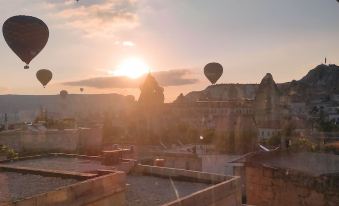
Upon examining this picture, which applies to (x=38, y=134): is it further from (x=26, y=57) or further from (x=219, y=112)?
(x=219, y=112)

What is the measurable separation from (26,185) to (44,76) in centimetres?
2825

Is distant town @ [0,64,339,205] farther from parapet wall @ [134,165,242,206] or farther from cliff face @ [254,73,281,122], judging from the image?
cliff face @ [254,73,281,122]

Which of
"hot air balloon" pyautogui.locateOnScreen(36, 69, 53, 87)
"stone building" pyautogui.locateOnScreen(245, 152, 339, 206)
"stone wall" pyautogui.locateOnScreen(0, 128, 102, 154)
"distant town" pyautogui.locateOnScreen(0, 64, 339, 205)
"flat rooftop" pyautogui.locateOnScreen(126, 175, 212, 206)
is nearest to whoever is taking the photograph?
"flat rooftop" pyautogui.locateOnScreen(126, 175, 212, 206)

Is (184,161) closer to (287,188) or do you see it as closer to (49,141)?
(49,141)

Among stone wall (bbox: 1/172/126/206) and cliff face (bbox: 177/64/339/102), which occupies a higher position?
cliff face (bbox: 177/64/339/102)

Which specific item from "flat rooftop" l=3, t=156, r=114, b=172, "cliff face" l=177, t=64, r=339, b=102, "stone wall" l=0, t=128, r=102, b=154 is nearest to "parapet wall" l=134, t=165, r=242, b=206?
"flat rooftop" l=3, t=156, r=114, b=172

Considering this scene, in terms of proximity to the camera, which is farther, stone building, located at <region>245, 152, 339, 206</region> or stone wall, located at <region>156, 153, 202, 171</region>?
stone wall, located at <region>156, 153, 202, 171</region>

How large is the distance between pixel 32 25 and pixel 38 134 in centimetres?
1095

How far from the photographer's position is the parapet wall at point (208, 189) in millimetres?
10102

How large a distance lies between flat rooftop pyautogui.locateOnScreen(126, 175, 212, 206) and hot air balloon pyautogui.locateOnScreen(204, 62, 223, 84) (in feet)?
74.8

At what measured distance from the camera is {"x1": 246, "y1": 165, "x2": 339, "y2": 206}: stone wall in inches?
545

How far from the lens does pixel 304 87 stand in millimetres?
128625

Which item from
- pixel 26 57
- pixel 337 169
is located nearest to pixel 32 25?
pixel 26 57

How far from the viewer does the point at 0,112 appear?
6575 inches
